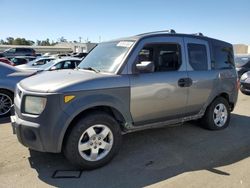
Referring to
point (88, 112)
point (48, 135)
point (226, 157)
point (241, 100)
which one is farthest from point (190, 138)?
point (241, 100)

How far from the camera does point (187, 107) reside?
5.01 m

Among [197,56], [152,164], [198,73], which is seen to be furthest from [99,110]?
[197,56]

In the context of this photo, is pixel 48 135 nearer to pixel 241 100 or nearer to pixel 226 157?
pixel 226 157

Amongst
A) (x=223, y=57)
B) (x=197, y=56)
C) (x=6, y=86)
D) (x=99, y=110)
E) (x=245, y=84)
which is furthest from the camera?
(x=245, y=84)

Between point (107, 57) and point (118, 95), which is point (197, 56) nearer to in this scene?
point (107, 57)

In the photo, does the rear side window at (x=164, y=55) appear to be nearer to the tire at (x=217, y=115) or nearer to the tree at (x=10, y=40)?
the tire at (x=217, y=115)

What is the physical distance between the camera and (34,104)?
360cm

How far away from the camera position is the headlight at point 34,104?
351cm

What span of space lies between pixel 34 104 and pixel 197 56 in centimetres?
317

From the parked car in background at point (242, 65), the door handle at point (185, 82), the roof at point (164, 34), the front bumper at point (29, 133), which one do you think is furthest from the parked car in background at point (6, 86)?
the parked car in background at point (242, 65)

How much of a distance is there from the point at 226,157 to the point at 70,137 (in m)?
2.49

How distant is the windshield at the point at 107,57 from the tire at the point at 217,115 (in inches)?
92.7

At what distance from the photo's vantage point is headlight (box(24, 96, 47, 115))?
11.5 ft

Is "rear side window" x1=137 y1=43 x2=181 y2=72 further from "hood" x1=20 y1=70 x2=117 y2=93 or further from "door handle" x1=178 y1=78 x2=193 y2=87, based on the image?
"hood" x1=20 y1=70 x2=117 y2=93
